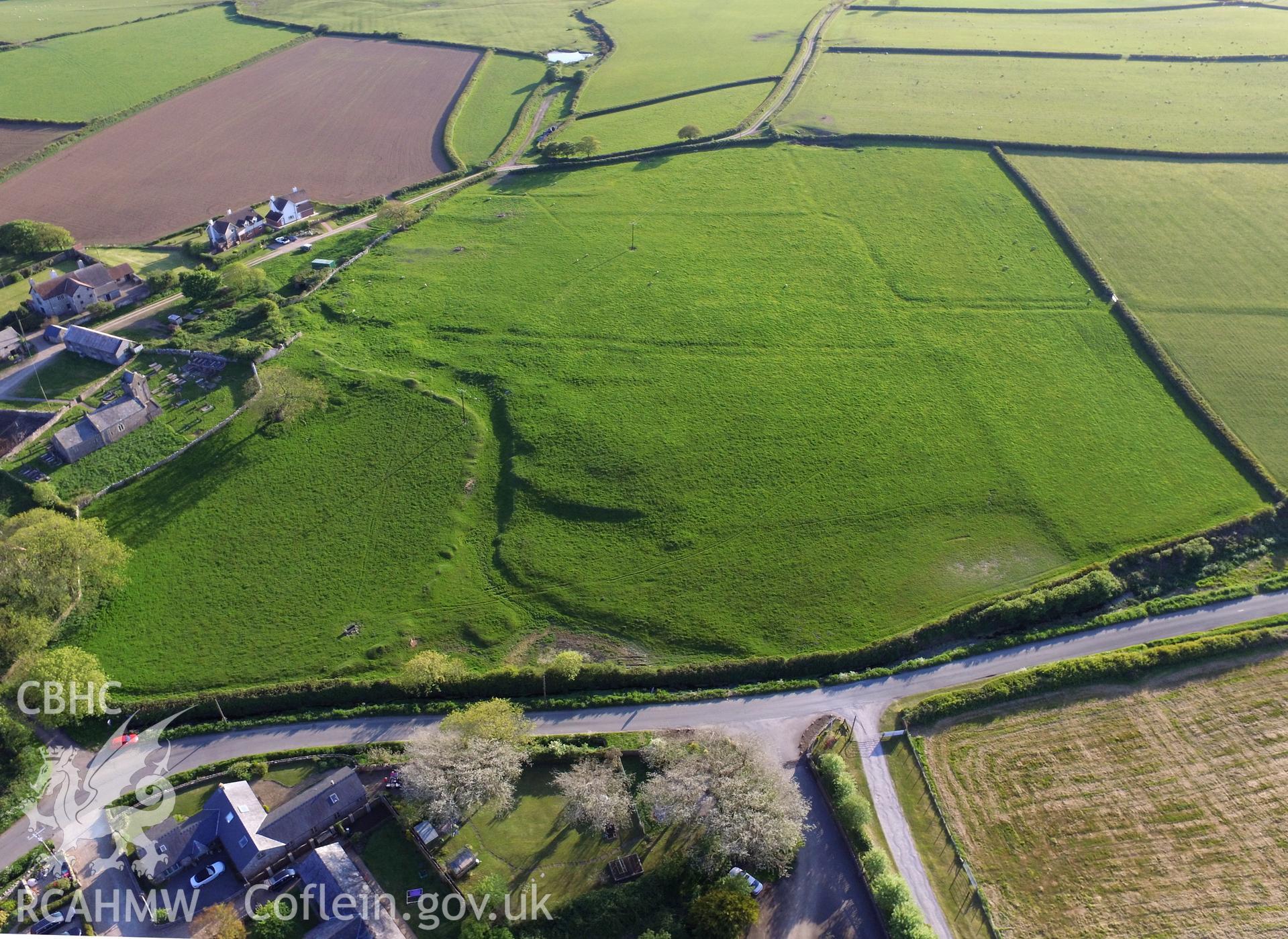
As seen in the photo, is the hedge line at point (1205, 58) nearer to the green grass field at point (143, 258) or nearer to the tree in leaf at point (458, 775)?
the green grass field at point (143, 258)

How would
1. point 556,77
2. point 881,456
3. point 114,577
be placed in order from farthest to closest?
1. point 556,77
2. point 881,456
3. point 114,577

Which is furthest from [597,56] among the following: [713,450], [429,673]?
[429,673]

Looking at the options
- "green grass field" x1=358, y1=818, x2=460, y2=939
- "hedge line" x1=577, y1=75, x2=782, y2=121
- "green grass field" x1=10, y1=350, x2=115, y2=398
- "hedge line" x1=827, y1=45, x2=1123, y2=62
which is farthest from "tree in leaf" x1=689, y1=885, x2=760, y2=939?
"hedge line" x1=827, y1=45, x2=1123, y2=62

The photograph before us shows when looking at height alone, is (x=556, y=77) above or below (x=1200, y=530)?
above

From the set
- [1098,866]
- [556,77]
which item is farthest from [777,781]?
[556,77]

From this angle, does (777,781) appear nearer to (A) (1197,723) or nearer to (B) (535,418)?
(A) (1197,723)

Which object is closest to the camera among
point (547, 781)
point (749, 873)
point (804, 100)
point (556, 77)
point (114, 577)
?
point (749, 873)

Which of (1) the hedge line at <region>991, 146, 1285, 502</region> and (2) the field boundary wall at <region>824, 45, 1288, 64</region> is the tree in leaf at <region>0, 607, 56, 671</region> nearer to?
(1) the hedge line at <region>991, 146, 1285, 502</region>

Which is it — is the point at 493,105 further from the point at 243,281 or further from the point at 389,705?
the point at 389,705
